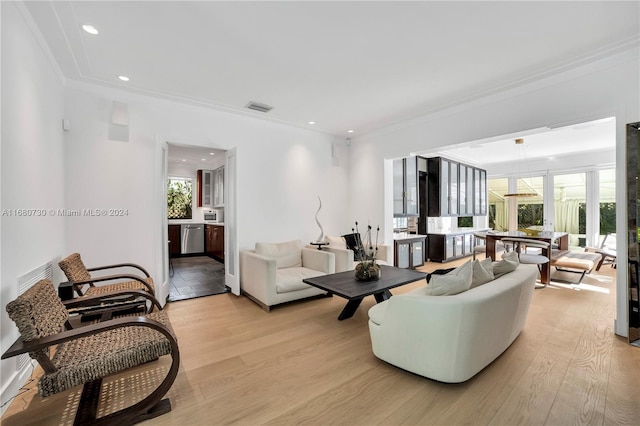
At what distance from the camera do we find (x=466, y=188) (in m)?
7.90

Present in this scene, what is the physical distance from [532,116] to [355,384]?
359cm

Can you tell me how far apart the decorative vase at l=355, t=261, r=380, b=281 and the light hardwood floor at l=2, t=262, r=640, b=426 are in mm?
527

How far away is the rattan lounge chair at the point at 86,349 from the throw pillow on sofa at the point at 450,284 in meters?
1.85

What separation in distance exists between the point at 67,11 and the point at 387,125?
427 cm

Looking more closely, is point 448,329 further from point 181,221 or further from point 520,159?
point 520,159

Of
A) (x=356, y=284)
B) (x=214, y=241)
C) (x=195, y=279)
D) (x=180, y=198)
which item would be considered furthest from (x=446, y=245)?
(x=180, y=198)

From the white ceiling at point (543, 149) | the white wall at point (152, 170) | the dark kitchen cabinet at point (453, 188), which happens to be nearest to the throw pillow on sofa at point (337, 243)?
the white wall at point (152, 170)

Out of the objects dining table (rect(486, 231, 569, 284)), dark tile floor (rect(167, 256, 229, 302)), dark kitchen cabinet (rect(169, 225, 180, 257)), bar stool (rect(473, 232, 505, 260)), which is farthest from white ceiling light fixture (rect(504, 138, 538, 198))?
dark kitchen cabinet (rect(169, 225, 180, 257))

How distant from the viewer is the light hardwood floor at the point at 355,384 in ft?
5.99

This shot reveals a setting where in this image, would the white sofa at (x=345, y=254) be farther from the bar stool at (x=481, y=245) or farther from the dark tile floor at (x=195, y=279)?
the bar stool at (x=481, y=245)

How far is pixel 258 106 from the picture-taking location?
4.25 metres

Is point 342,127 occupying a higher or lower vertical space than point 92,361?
higher

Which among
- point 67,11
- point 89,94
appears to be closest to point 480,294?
point 67,11

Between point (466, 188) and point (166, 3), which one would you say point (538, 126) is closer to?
point (166, 3)
